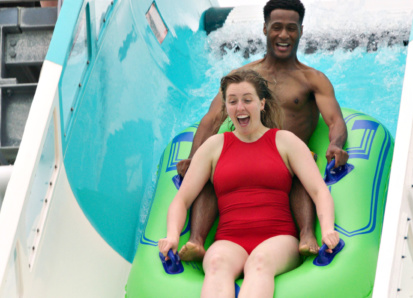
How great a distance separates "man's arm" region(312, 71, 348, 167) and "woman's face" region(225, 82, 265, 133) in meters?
0.31

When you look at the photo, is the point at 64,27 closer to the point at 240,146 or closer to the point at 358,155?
the point at 240,146

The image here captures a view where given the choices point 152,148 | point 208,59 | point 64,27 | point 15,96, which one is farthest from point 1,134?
point 208,59

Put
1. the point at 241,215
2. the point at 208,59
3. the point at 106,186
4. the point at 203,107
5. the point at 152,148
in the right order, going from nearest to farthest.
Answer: the point at 241,215
the point at 106,186
the point at 152,148
the point at 203,107
the point at 208,59

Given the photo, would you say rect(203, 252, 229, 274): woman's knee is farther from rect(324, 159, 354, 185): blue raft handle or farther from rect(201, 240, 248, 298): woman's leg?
rect(324, 159, 354, 185): blue raft handle

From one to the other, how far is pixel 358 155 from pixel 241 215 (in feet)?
1.70

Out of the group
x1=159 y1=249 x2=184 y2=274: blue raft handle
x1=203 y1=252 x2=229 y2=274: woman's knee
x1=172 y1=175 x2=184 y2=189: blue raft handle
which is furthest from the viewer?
x1=172 y1=175 x2=184 y2=189: blue raft handle

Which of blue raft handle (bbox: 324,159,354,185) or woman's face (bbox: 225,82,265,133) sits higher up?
woman's face (bbox: 225,82,265,133)

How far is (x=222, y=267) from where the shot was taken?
7.09 feet

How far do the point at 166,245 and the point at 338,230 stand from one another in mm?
555

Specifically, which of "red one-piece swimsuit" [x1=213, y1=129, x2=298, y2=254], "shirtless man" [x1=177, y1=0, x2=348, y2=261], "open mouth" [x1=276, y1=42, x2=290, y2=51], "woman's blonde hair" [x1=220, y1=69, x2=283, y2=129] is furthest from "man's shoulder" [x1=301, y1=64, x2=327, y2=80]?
"red one-piece swimsuit" [x1=213, y1=129, x2=298, y2=254]

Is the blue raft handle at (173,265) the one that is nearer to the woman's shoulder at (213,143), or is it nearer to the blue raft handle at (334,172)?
the woman's shoulder at (213,143)

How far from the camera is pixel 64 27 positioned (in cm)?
255

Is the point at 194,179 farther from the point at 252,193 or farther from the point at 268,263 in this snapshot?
the point at 268,263

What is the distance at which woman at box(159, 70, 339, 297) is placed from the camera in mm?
2213
